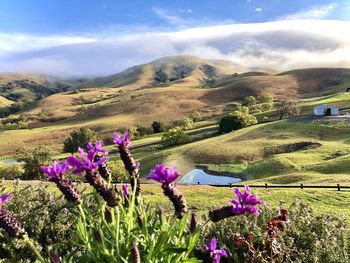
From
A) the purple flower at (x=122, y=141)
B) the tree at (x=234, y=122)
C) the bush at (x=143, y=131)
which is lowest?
→ the bush at (x=143, y=131)

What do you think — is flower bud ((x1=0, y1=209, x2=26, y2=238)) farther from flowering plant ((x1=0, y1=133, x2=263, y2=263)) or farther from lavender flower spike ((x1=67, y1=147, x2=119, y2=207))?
lavender flower spike ((x1=67, y1=147, x2=119, y2=207))

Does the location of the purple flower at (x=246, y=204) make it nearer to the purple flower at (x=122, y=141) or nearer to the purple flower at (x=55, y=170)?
the purple flower at (x=122, y=141)

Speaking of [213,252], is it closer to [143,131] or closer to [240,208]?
[240,208]

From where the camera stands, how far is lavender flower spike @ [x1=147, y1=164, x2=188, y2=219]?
4520mm

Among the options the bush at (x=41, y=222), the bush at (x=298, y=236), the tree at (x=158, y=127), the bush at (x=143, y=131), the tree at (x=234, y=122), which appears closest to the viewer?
the bush at (x=298, y=236)

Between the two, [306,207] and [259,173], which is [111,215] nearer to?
[306,207]

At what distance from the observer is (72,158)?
176 inches

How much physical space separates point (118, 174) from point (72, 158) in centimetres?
4661

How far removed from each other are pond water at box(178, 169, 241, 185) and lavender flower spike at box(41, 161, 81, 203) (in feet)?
189

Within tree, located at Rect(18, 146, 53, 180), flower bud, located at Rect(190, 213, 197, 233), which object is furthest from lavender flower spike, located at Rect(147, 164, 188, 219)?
tree, located at Rect(18, 146, 53, 180)

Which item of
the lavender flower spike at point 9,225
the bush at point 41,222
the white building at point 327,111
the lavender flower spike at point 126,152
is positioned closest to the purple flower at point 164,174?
the lavender flower spike at point 126,152

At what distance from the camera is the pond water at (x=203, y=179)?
62719 mm

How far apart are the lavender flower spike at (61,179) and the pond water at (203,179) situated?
57.5 m

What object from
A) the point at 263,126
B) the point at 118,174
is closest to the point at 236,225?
the point at 118,174
